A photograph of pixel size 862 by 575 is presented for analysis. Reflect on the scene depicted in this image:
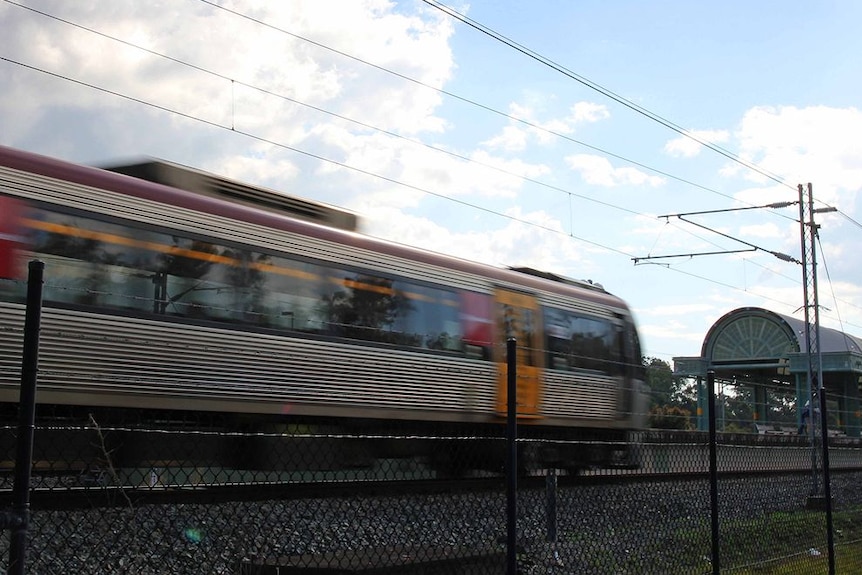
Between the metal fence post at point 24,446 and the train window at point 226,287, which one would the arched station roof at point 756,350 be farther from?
the metal fence post at point 24,446

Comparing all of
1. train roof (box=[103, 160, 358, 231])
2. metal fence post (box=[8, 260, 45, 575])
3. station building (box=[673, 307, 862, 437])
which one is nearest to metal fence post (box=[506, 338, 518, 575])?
metal fence post (box=[8, 260, 45, 575])

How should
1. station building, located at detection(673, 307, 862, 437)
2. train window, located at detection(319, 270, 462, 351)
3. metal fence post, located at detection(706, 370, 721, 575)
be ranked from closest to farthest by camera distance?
metal fence post, located at detection(706, 370, 721, 575)
train window, located at detection(319, 270, 462, 351)
station building, located at detection(673, 307, 862, 437)

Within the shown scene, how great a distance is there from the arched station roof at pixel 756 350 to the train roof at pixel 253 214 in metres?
22.4

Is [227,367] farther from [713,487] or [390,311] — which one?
[713,487]

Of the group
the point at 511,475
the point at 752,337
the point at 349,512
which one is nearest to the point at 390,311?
the point at 349,512

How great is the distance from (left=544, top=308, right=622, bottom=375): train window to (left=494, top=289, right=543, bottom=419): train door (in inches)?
14.9

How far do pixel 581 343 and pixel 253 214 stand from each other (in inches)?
280

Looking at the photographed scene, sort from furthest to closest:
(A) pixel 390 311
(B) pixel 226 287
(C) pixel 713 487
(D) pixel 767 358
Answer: (D) pixel 767 358 < (A) pixel 390 311 < (B) pixel 226 287 < (C) pixel 713 487

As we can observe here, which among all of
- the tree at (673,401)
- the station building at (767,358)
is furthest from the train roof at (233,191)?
the station building at (767,358)

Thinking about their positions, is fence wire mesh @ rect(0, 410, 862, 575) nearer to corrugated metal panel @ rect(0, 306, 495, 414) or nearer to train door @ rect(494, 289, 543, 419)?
corrugated metal panel @ rect(0, 306, 495, 414)

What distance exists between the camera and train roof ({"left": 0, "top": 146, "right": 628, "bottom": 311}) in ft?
32.3

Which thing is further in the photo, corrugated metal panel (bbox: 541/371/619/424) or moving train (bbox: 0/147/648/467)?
corrugated metal panel (bbox: 541/371/619/424)

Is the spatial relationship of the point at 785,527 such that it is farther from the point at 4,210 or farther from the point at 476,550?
the point at 4,210

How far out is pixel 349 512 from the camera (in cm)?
916
